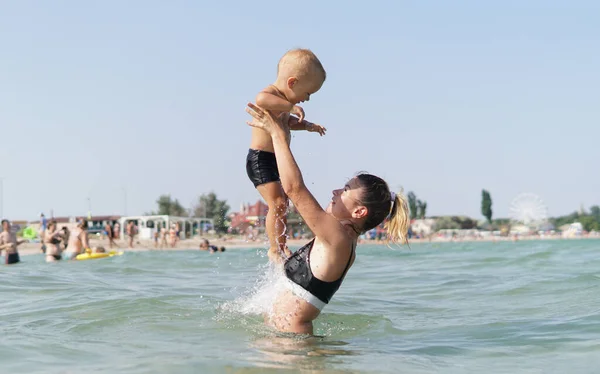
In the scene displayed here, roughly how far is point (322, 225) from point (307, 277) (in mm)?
554

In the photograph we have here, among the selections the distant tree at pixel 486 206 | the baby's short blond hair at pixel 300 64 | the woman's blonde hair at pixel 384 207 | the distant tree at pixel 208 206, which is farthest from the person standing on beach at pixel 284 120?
the distant tree at pixel 486 206

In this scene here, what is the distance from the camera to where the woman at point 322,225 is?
15.3 feet

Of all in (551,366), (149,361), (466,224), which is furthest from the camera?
(466,224)

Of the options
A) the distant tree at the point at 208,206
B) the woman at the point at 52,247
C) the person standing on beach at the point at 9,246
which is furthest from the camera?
the distant tree at the point at 208,206

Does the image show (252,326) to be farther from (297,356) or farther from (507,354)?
(507,354)

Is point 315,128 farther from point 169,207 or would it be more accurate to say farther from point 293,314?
point 169,207

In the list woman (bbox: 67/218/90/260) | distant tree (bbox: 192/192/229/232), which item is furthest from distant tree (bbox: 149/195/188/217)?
woman (bbox: 67/218/90/260)

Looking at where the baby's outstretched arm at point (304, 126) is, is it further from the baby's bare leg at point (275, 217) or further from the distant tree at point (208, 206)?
the distant tree at point (208, 206)

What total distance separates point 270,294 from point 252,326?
358mm

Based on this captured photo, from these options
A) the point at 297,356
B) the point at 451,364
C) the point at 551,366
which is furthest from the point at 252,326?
the point at 551,366

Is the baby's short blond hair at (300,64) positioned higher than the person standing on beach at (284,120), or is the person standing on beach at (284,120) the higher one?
the baby's short blond hair at (300,64)

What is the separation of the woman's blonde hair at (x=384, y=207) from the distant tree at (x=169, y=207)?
90599 mm

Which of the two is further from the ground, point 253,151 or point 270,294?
point 253,151

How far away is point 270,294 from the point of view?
20.0ft
